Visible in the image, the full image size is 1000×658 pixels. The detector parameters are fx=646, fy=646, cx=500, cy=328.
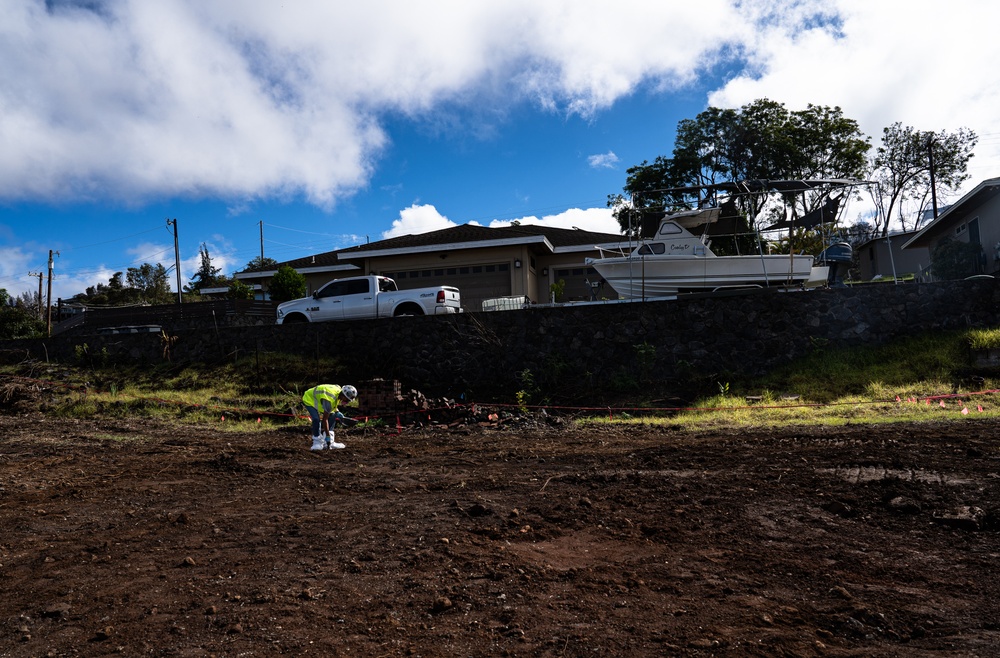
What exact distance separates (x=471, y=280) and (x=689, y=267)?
11.4m

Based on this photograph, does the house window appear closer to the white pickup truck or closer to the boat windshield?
the boat windshield

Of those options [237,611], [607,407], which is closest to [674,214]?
[607,407]

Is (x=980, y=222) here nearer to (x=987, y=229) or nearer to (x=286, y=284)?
(x=987, y=229)

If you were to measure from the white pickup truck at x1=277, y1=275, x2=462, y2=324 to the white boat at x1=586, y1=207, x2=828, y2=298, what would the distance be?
433 cm

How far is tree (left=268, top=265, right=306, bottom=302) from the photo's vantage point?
28.6m

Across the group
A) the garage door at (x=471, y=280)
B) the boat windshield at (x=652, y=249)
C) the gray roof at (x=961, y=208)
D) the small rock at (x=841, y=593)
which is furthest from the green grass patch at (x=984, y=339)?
the garage door at (x=471, y=280)

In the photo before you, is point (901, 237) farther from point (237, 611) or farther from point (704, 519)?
→ point (237, 611)

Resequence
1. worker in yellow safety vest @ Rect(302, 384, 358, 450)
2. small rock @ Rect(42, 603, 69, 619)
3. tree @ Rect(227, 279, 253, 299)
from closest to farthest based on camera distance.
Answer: small rock @ Rect(42, 603, 69, 619), worker in yellow safety vest @ Rect(302, 384, 358, 450), tree @ Rect(227, 279, 253, 299)

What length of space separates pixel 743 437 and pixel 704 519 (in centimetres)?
464

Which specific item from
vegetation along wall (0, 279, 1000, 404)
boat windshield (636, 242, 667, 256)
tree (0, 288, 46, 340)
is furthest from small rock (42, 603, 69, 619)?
tree (0, 288, 46, 340)

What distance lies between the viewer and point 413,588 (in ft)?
14.4

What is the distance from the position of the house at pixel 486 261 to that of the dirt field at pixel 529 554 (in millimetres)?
16719

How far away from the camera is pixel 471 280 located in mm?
26031

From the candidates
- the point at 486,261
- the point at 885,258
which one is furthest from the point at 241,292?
the point at 885,258
